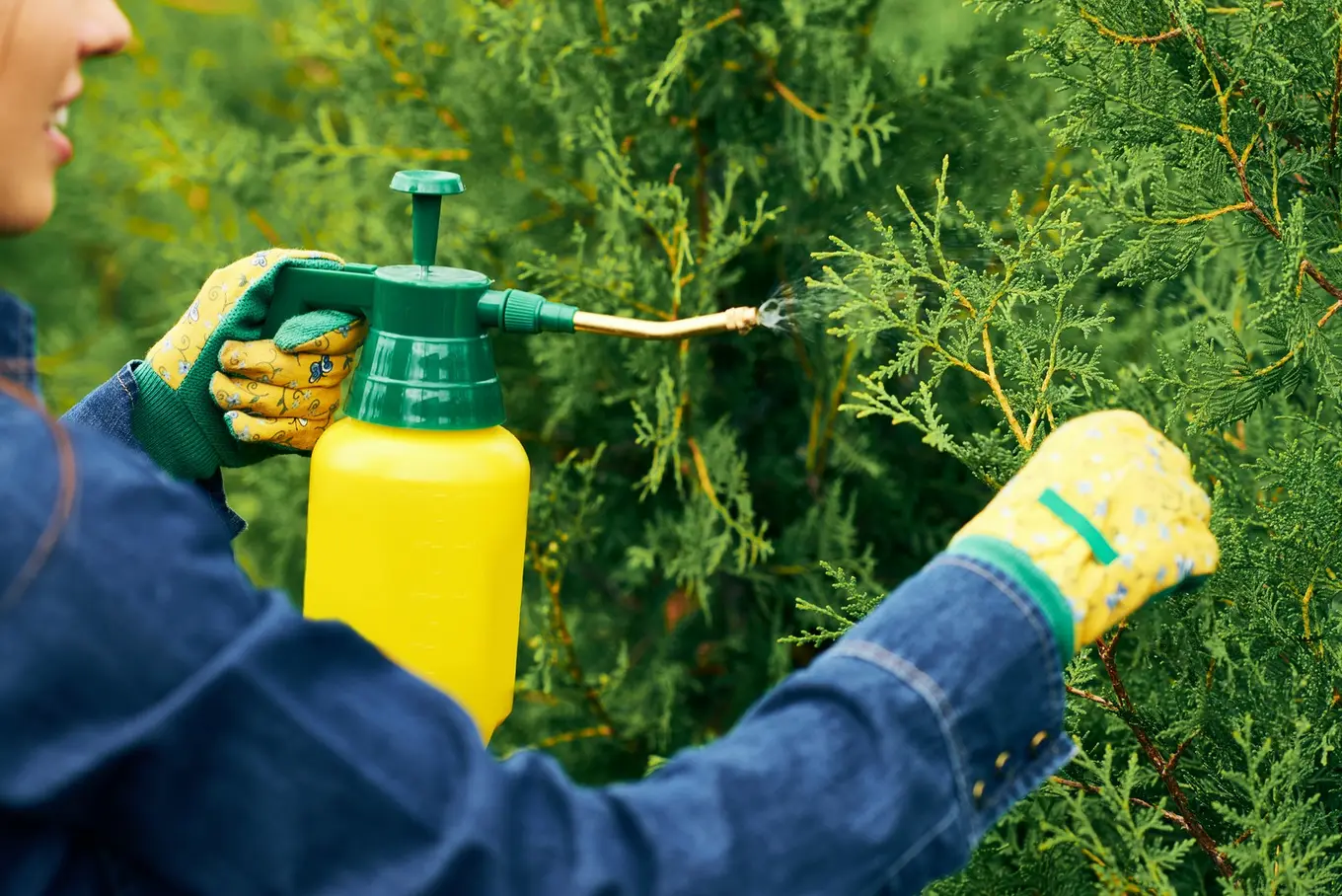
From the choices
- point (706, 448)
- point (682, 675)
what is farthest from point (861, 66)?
point (682, 675)

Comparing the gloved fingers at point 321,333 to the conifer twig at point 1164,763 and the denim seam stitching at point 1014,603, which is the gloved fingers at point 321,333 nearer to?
the denim seam stitching at point 1014,603

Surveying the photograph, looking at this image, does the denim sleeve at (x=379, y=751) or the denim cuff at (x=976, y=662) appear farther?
the denim cuff at (x=976, y=662)

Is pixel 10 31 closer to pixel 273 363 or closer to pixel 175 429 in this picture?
pixel 273 363

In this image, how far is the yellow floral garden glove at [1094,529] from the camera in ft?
3.34

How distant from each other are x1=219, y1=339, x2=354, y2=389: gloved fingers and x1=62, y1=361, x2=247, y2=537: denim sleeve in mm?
127

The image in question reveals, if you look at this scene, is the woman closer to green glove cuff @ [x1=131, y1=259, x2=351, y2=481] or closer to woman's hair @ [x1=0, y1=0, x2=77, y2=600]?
woman's hair @ [x1=0, y1=0, x2=77, y2=600]

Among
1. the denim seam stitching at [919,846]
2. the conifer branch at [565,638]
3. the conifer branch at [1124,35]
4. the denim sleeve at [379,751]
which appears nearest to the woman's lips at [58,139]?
the denim sleeve at [379,751]

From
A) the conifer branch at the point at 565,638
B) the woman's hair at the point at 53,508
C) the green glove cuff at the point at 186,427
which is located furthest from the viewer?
the conifer branch at the point at 565,638

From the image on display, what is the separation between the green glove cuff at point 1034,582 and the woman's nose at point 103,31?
73 centimetres

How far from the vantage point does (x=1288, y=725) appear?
4.87ft

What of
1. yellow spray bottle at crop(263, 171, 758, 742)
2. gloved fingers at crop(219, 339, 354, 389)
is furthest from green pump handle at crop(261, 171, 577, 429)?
gloved fingers at crop(219, 339, 354, 389)

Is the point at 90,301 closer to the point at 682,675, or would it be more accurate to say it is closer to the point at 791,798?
the point at 682,675

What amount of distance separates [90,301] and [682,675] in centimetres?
258

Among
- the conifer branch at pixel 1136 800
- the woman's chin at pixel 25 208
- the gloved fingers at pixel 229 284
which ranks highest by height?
the woman's chin at pixel 25 208
